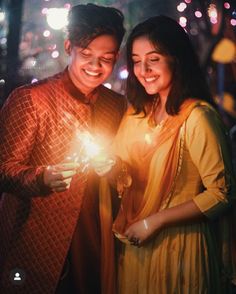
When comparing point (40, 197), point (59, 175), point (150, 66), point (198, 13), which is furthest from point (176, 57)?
point (198, 13)

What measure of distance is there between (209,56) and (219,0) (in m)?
1.36

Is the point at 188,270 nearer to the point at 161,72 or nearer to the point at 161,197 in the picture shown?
the point at 161,197

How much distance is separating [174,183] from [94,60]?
1140mm

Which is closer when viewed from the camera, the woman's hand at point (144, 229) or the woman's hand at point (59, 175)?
the woman's hand at point (59, 175)

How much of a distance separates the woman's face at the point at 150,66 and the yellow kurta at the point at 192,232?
350 millimetres

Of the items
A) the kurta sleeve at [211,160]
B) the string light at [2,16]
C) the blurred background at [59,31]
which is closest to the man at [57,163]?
the kurta sleeve at [211,160]

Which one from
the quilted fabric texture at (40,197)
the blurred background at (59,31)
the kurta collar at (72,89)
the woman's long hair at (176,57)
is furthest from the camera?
the blurred background at (59,31)

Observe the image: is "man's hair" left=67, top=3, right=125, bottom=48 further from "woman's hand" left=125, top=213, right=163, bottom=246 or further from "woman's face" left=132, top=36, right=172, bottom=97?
"woman's hand" left=125, top=213, right=163, bottom=246

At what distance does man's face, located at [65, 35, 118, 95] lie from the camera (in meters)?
3.25

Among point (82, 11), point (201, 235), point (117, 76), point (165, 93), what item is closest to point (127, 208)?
point (201, 235)

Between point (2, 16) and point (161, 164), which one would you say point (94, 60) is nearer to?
point (161, 164)

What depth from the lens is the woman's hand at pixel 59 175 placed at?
2795 mm

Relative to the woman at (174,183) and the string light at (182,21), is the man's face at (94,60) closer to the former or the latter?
the woman at (174,183)

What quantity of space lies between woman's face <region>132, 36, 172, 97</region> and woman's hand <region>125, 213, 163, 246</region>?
3.16 feet
